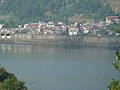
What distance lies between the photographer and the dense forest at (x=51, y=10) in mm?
80438

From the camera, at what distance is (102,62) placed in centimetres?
3809

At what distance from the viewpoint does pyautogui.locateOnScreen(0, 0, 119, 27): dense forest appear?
A: 264 feet

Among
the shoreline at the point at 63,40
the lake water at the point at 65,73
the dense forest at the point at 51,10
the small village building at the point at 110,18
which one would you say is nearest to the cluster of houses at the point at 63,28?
the small village building at the point at 110,18

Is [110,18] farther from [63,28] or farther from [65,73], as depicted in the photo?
[65,73]

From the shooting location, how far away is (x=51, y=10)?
8550 cm

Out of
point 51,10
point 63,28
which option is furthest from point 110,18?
point 51,10

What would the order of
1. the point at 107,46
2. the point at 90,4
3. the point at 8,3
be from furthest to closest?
the point at 8,3 < the point at 90,4 < the point at 107,46

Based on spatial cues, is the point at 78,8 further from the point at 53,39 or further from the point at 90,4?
the point at 53,39

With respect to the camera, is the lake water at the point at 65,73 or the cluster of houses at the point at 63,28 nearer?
the lake water at the point at 65,73

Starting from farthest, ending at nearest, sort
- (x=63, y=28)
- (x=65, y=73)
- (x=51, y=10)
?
(x=51, y=10)
(x=63, y=28)
(x=65, y=73)

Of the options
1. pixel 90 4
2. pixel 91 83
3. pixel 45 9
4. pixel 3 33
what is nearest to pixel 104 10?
pixel 90 4

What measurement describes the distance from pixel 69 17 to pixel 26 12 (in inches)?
330

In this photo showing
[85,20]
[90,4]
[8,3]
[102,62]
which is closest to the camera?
[102,62]

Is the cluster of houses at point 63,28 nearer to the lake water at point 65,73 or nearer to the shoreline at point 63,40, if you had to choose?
the shoreline at point 63,40
